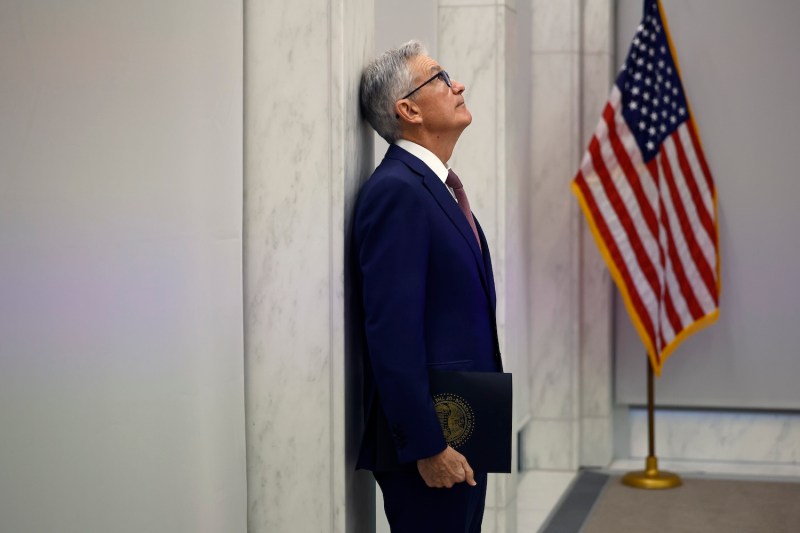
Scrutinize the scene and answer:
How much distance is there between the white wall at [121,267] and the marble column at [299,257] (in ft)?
0.23

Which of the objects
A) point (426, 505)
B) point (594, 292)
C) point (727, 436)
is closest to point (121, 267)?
point (426, 505)

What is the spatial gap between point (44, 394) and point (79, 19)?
76cm

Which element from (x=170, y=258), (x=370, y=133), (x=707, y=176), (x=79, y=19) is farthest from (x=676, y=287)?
(x=79, y=19)

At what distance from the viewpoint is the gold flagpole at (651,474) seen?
6578mm

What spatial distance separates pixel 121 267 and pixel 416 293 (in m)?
0.76

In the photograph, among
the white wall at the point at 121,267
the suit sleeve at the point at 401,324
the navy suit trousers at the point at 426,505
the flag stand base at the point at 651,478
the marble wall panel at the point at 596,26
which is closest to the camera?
the white wall at the point at 121,267

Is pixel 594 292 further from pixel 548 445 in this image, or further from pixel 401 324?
pixel 401 324

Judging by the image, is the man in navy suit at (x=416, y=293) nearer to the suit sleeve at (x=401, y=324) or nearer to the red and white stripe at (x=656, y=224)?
the suit sleeve at (x=401, y=324)

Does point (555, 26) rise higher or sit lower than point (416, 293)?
higher

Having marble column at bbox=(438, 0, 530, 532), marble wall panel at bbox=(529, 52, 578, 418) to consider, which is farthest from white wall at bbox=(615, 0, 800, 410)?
marble column at bbox=(438, 0, 530, 532)

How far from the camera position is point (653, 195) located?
6.69 meters

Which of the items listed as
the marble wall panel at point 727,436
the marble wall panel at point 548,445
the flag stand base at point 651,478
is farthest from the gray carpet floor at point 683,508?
the marble wall panel at point 727,436

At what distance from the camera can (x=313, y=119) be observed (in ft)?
10.2

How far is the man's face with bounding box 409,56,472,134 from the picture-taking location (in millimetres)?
3172
